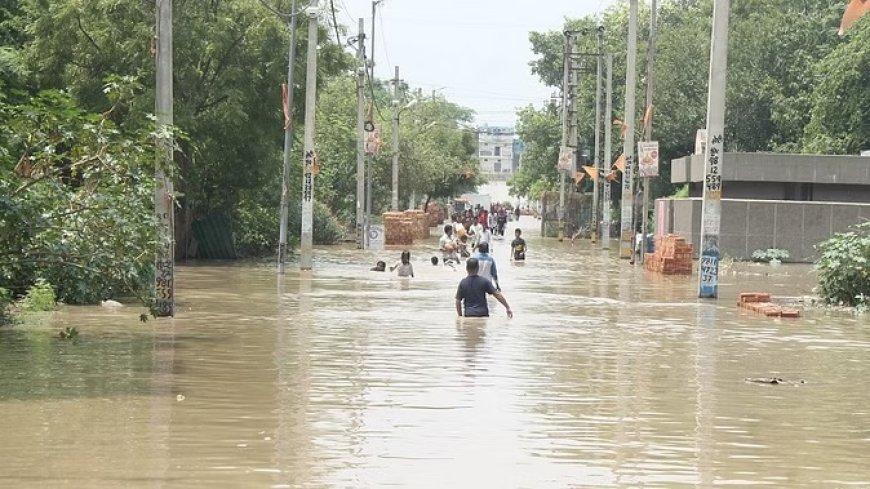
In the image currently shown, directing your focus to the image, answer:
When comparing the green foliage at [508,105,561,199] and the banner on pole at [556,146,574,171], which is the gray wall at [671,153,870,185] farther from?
the green foliage at [508,105,561,199]

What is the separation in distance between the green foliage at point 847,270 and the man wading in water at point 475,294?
25.3 ft

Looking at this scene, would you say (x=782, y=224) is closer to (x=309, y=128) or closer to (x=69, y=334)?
(x=309, y=128)

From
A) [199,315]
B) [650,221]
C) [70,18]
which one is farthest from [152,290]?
[650,221]

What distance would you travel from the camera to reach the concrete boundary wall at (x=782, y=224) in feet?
155

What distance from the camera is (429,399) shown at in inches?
538

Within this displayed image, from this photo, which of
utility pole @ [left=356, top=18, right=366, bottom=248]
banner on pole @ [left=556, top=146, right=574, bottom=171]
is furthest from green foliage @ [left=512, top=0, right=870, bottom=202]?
utility pole @ [left=356, top=18, right=366, bottom=248]

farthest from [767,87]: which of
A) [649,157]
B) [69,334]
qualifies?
[69,334]

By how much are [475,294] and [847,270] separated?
28.1 ft

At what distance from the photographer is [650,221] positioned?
70.2 metres

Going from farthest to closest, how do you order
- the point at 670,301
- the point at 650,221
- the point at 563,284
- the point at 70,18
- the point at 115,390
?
1. the point at 650,221
2. the point at 70,18
3. the point at 563,284
4. the point at 670,301
5. the point at 115,390

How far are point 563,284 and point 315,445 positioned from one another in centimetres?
2432

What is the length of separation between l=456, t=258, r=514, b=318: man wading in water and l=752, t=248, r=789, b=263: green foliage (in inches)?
1025

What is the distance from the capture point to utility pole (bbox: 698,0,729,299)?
28.3 meters

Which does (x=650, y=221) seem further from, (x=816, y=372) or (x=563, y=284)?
(x=816, y=372)
